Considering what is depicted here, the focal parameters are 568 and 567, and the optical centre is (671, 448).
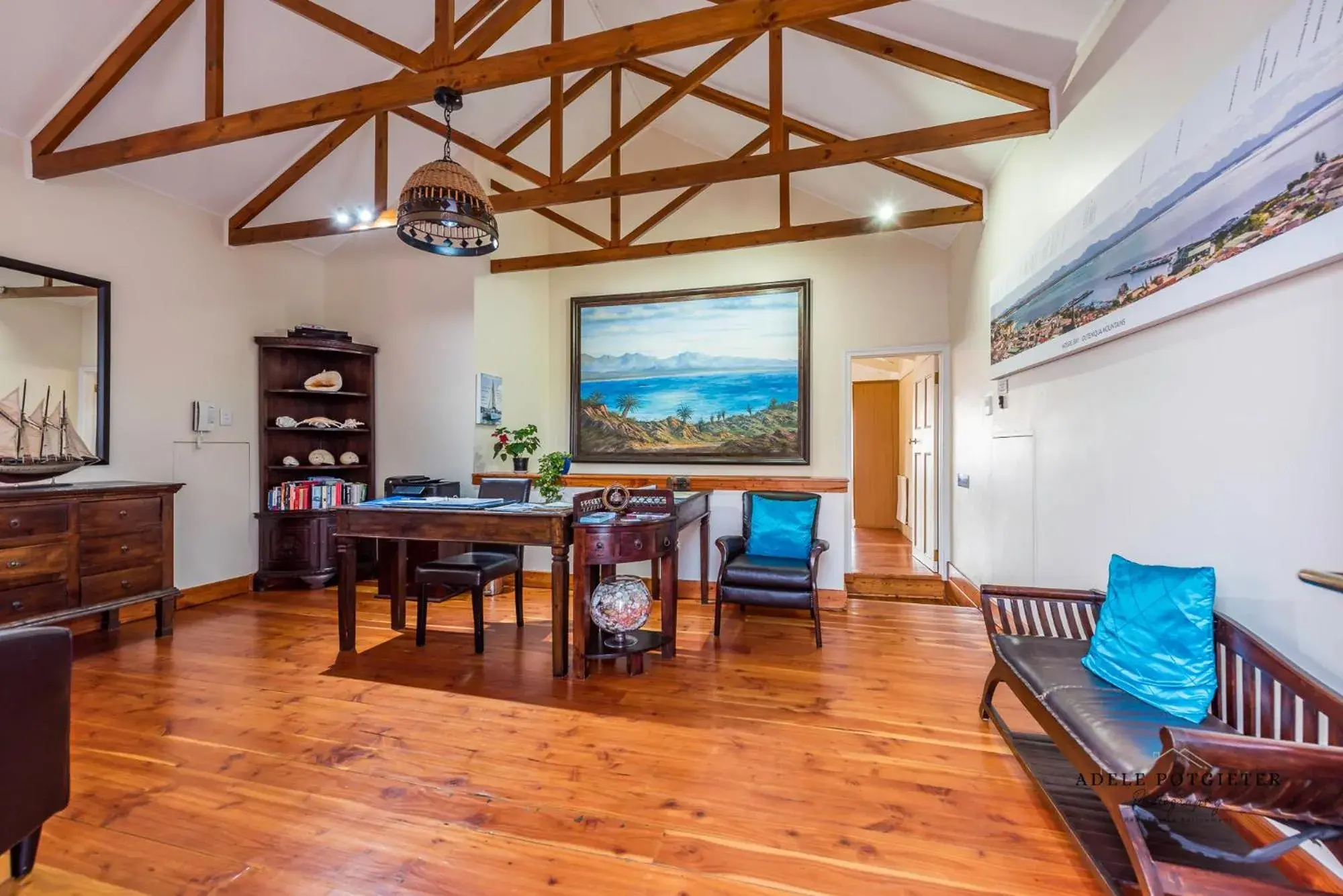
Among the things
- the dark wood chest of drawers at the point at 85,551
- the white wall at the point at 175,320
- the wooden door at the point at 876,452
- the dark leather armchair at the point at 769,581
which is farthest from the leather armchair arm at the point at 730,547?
the wooden door at the point at 876,452

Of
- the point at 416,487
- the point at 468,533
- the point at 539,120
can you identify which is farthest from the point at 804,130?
the point at 416,487

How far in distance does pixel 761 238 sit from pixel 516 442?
2.81 metres

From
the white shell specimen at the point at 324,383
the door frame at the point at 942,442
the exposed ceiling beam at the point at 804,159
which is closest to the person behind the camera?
the exposed ceiling beam at the point at 804,159

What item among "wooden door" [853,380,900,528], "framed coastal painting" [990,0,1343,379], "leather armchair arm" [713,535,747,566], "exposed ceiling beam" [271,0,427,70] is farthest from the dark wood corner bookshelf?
"wooden door" [853,380,900,528]

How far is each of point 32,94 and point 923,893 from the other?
5784mm

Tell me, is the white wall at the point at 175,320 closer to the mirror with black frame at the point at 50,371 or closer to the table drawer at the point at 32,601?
the mirror with black frame at the point at 50,371

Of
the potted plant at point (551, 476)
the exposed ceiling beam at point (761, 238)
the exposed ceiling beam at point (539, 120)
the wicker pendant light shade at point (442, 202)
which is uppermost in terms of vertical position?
the exposed ceiling beam at point (539, 120)

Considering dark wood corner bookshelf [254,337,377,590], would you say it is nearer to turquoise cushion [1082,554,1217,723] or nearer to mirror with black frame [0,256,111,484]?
mirror with black frame [0,256,111,484]

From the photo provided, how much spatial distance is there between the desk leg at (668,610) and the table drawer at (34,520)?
3.32 metres

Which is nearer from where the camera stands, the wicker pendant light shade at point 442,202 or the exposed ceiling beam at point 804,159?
the wicker pendant light shade at point 442,202

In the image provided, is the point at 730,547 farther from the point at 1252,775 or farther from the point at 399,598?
the point at 1252,775

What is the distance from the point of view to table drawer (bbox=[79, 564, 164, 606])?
3.24m

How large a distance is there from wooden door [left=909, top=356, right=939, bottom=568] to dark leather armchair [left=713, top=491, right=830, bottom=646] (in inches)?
89.3

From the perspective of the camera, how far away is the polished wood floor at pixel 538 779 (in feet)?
5.13
